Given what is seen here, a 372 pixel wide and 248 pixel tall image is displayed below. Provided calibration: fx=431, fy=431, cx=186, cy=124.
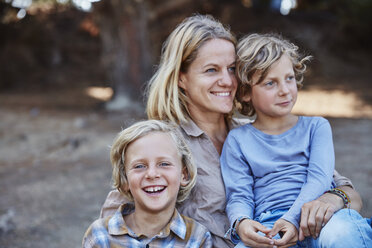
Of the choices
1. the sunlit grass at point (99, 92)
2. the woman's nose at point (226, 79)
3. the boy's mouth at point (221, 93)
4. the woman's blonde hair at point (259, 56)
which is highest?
the sunlit grass at point (99, 92)

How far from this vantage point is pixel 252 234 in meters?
1.95

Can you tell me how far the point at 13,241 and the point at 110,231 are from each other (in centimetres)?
200

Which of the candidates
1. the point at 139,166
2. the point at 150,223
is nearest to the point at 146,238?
the point at 150,223

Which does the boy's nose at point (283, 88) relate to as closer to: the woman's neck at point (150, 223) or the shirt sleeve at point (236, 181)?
the shirt sleeve at point (236, 181)

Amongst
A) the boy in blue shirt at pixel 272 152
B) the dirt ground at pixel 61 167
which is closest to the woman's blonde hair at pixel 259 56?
the boy in blue shirt at pixel 272 152

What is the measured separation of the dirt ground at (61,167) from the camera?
13.3ft

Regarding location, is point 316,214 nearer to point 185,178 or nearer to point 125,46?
point 185,178

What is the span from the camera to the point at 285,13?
15391 millimetres

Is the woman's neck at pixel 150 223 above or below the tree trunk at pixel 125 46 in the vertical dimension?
below

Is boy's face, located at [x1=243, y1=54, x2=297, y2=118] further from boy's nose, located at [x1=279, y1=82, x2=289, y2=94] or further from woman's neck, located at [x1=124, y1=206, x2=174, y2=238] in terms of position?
woman's neck, located at [x1=124, y1=206, x2=174, y2=238]

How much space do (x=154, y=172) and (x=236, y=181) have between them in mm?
449

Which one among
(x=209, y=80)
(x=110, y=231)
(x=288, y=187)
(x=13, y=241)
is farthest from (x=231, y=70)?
(x=13, y=241)

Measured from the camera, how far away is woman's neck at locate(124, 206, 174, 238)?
2166mm

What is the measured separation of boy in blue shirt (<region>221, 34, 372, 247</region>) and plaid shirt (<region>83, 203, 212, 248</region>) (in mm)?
182
